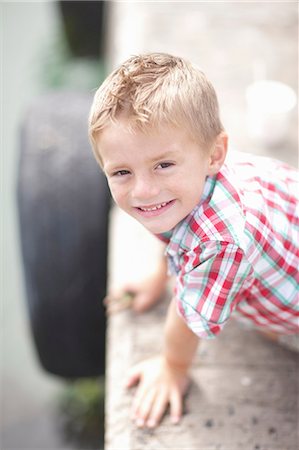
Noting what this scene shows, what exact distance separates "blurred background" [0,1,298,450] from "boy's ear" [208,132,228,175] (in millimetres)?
981

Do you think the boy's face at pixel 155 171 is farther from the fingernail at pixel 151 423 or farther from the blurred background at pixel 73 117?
the blurred background at pixel 73 117

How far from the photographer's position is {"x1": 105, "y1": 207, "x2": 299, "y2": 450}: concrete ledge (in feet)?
5.04

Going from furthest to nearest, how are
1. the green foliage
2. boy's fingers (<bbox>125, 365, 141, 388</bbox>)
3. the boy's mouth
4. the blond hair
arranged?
the green foliage, boy's fingers (<bbox>125, 365, 141, 388</bbox>), the boy's mouth, the blond hair

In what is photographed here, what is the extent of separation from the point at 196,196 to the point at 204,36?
2002 mm

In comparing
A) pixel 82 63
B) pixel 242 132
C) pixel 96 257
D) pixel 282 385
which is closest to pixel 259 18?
pixel 242 132

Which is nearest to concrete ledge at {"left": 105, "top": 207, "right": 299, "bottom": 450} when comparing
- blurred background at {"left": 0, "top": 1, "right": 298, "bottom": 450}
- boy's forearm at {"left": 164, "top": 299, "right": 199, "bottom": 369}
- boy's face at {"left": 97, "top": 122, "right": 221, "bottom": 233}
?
boy's forearm at {"left": 164, "top": 299, "right": 199, "bottom": 369}

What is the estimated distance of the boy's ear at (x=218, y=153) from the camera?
1252mm

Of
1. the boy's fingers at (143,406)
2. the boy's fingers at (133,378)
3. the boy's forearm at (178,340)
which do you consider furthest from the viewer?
the boy's fingers at (133,378)

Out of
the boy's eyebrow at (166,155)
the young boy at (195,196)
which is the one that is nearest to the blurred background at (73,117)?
the young boy at (195,196)

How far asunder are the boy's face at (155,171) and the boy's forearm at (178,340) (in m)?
0.28

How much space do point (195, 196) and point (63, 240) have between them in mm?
997

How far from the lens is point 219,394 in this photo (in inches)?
65.0

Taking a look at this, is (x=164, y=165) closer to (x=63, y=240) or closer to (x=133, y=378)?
(x=133, y=378)

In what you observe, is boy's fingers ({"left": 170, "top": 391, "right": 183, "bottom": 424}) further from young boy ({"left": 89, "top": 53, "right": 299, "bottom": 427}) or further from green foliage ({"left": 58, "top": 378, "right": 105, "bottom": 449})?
green foliage ({"left": 58, "top": 378, "right": 105, "bottom": 449})
